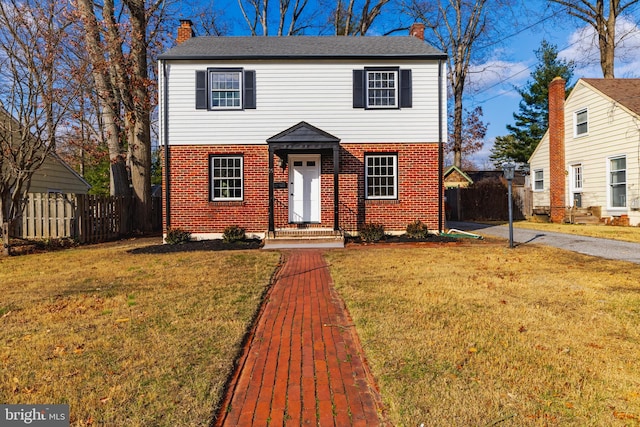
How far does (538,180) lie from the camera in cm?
2175

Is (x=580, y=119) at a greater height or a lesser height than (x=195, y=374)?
greater

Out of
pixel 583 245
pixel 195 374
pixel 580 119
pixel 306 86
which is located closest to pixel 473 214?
pixel 580 119

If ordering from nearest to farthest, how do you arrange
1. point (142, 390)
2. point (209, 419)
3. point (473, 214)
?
point (209, 419) → point (142, 390) → point (473, 214)

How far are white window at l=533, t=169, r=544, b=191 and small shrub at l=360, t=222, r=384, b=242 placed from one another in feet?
47.3

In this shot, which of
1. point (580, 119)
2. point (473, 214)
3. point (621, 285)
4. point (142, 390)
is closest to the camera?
point (142, 390)

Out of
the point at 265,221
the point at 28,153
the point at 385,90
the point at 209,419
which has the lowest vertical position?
the point at 209,419

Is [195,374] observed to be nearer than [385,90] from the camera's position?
Yes

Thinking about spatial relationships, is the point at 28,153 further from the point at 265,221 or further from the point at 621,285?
the point at 621,285

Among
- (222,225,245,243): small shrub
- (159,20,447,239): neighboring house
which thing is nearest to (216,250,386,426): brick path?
(222,225,245,243): small shrub

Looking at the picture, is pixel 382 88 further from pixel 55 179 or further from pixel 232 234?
pixel 55 179

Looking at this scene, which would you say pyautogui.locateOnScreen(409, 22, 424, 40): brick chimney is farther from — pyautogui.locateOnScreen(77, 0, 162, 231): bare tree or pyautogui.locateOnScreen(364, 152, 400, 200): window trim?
pyautogui.locateOnScreen(77, 0, 162, 231): bare tree

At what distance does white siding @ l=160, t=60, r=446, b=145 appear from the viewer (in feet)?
40.7

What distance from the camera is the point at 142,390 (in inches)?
110

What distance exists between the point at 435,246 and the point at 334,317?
6.99m
